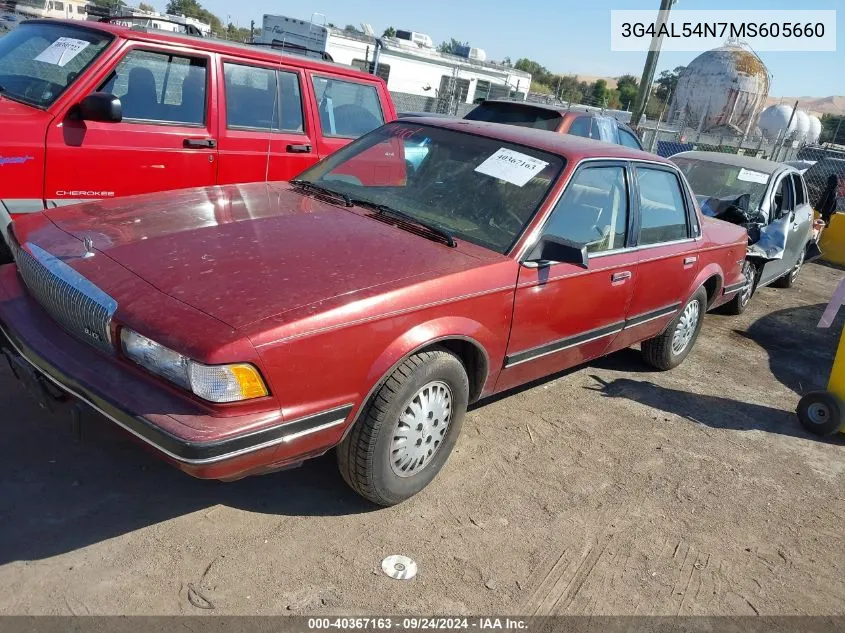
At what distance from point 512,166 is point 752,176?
544cm

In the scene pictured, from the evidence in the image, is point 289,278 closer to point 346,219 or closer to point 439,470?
point 346,219

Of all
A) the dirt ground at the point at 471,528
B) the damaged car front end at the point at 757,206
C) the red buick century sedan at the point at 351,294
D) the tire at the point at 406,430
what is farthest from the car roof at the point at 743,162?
the tire at the point at 406,430

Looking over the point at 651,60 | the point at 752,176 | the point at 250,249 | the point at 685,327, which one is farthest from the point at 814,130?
the point at 250,249

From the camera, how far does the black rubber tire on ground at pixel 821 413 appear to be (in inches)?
179

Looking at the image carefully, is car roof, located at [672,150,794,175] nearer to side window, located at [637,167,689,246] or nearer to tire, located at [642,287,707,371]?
tire, located at [642,287,707,371]

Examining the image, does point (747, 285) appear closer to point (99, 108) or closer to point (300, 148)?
point (300, 148)

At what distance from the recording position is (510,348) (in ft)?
11.2

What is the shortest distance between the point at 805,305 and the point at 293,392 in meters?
8.03

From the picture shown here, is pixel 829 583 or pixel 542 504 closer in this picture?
pixel 829 583

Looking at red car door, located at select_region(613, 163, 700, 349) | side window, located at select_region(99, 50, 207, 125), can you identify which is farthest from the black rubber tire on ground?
side window, located at select_region(99, 50, 207, 125)

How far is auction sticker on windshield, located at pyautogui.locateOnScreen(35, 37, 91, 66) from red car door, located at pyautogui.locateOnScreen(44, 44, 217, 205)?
30cm

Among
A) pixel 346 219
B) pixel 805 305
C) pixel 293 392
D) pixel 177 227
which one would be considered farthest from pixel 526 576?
pixel 805 305

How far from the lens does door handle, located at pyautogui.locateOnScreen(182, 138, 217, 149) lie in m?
4.94

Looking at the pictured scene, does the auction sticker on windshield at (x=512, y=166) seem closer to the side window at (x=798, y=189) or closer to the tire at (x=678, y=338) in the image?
the tire at (x=678, y=338)
